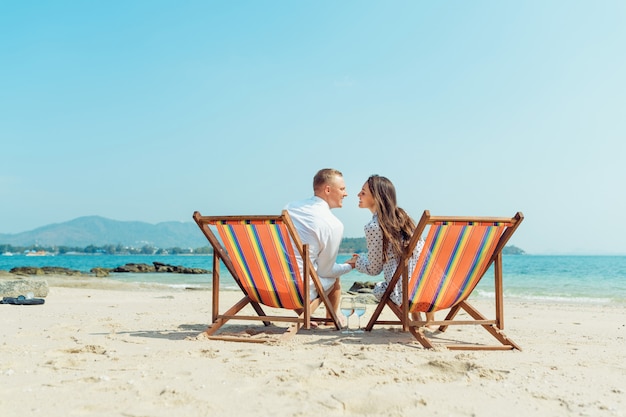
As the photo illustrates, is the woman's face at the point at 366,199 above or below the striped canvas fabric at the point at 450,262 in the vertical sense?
above

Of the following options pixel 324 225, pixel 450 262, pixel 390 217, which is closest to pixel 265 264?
pixel 324 225

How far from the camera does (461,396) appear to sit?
112 inches

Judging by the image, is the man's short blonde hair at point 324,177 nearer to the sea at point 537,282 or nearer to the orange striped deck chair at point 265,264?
the orange striped deck chair at point 265,264

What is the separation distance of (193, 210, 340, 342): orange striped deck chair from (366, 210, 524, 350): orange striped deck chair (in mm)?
673

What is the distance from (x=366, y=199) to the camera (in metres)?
4.77

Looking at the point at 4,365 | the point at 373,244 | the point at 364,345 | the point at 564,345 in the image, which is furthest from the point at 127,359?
the point at 564,345

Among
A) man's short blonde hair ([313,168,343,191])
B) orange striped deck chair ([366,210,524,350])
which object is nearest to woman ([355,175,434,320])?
orange striped deck chair ([366,210,524,350])

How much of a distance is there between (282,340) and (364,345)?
620 mm

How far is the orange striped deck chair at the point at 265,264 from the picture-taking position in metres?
4.38

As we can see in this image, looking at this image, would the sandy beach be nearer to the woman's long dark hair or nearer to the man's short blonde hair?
the woman's long dark hair

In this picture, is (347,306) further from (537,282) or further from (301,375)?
(537,282)

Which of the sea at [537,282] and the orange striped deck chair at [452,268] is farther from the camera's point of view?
the sea at [537,282]

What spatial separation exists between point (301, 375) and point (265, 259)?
1.54m

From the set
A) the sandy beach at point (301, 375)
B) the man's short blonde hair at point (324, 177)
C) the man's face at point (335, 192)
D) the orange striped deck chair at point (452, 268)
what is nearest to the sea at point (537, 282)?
the orange striped deck chair at point (452, 268)
